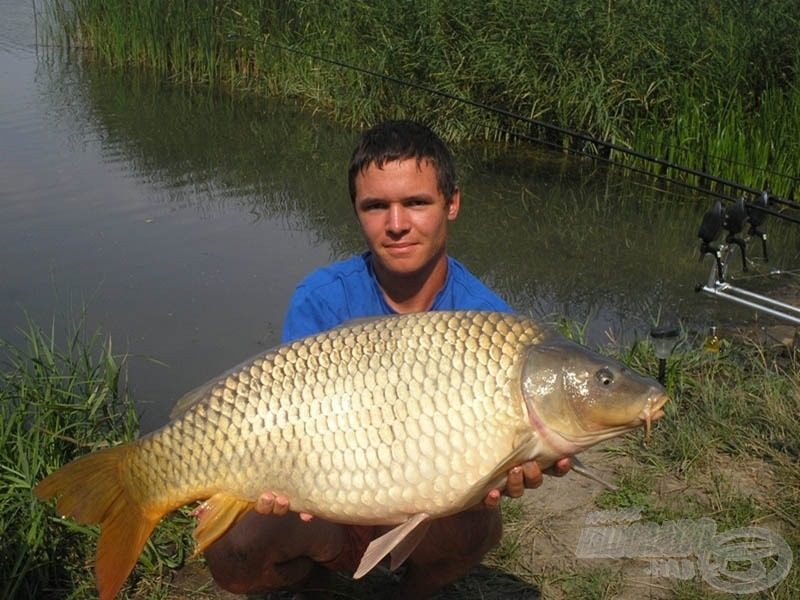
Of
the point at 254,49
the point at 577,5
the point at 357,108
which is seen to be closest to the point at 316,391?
the point at 577,5

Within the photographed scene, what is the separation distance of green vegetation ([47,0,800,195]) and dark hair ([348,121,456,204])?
3.33 metres

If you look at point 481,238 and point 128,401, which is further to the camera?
point 481,238

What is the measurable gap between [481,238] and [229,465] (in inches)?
170

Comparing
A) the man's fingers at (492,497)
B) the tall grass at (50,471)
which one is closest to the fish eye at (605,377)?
the man's fingers at (492,497)

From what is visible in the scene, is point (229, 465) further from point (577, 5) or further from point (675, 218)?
point (577, 5)

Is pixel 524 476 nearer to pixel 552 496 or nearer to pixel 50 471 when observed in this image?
pixel 552 496

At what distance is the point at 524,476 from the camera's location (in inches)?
64.9

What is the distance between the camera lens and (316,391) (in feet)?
5.28

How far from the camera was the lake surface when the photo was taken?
4.35 metres

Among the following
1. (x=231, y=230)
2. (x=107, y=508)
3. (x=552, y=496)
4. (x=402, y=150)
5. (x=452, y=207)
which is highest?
(x=402, y=150)

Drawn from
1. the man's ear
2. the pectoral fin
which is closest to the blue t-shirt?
the man's ear

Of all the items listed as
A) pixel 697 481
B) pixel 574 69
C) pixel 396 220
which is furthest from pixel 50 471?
pixel 574 69

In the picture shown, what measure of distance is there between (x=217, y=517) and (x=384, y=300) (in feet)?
2.14

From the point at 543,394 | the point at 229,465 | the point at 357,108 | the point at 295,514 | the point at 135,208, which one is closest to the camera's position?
the point at 543,394
